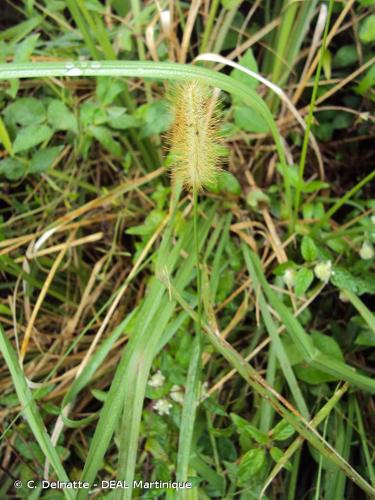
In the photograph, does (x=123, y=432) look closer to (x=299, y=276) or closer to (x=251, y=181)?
(x=299, y=276)

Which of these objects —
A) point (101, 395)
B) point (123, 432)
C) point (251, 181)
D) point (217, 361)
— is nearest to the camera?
point (123, 432)

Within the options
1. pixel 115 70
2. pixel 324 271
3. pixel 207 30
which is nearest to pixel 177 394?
pixel 324 271

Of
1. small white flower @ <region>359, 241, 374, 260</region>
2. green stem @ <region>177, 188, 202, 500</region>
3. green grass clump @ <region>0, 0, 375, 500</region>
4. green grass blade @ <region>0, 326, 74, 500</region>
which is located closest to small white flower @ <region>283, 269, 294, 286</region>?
green grass clump @ <region>0, 0, 375, 500</region>

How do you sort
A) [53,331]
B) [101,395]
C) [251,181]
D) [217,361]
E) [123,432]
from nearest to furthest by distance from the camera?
[123,432], [101,395], [217,361], [251,181], [53,331]

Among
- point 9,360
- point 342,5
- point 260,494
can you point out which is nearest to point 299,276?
point 260,494

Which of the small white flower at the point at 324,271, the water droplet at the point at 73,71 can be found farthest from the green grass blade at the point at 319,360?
the water droplet at the point at 73,71

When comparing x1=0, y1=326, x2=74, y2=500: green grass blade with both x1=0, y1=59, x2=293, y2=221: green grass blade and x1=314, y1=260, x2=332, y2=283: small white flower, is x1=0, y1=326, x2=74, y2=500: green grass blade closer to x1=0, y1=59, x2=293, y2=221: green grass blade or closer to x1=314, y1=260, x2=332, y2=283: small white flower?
x1=0, y1=59, x2=293, y2=221: green grass blade
